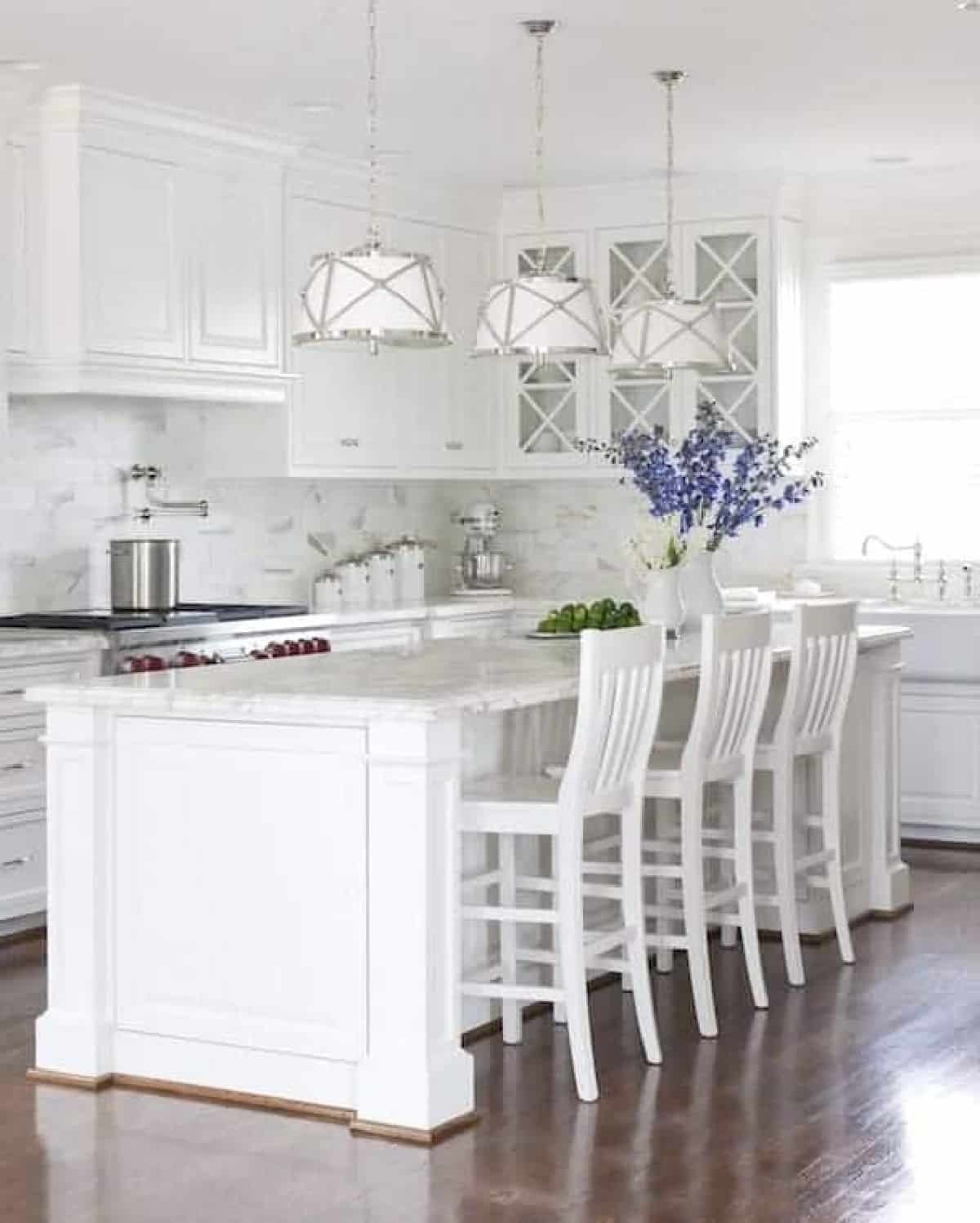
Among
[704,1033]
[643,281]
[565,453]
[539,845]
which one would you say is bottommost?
[704,1033]

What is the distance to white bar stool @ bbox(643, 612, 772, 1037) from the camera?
5.31 meters

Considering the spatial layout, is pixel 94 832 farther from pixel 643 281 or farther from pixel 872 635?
pixel 643 281

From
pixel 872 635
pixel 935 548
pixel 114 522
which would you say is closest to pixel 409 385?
pixel 114 522

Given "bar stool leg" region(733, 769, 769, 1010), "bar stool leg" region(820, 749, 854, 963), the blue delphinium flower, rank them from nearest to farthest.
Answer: "bar stool leg" region(733, 769, 769, 1010)
"bar stool leg" region(820, 749, 854, 963)
the blue delphinium flower

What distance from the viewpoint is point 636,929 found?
502 centimetres

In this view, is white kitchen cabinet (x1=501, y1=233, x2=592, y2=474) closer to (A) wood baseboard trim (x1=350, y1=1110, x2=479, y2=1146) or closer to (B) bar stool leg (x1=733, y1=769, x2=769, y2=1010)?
(B) bar stool leg (x1=733, y1=769, x2=769, y2=1010)

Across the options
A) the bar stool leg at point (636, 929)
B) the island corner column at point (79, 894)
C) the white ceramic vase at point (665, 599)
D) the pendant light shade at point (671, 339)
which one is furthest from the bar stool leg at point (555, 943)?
the pendant light shade at point (671, 339)

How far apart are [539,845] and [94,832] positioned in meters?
1.20

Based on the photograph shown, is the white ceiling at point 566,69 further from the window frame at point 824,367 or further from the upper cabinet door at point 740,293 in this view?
the window frame at point 824,367

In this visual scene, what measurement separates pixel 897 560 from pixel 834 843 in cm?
277

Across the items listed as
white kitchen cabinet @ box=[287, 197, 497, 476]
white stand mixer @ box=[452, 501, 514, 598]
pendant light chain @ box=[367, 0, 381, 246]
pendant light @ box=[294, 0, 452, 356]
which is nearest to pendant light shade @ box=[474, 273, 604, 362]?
pendant light chain @ box=[367, 0, 381, 246]

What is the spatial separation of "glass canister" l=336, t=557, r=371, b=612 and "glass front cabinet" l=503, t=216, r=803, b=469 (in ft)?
3.00

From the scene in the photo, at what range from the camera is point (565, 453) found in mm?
9133

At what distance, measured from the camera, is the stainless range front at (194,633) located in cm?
675
